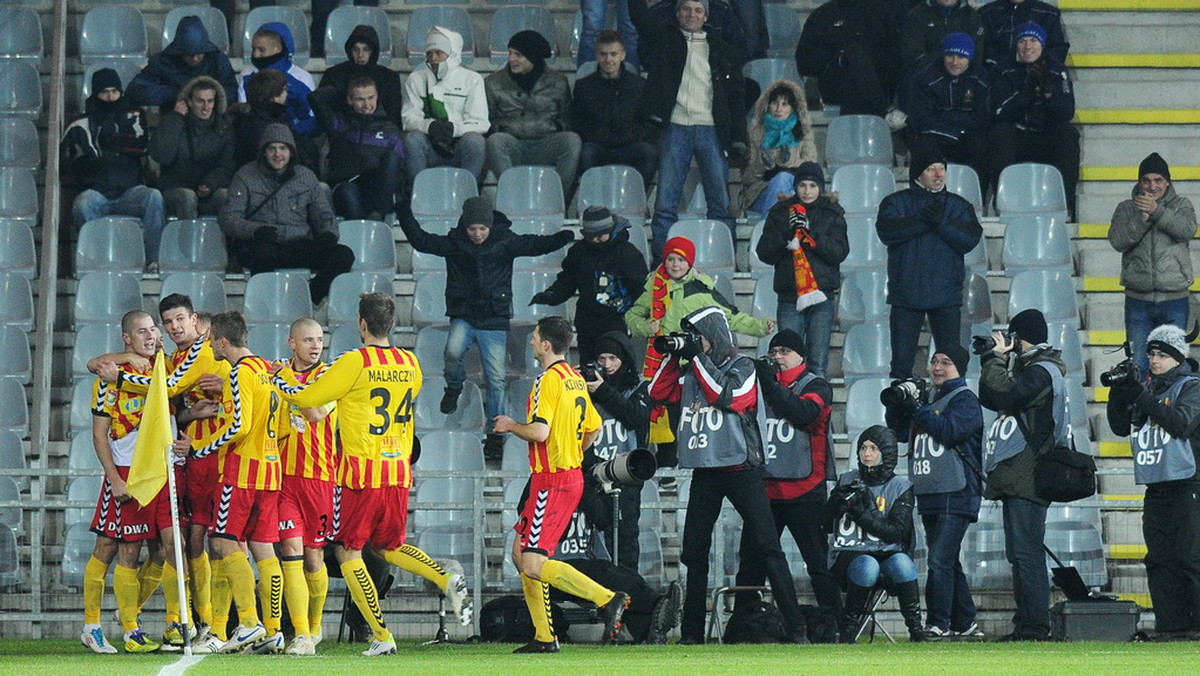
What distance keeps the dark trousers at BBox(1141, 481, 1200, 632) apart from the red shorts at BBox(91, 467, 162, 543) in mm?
5993

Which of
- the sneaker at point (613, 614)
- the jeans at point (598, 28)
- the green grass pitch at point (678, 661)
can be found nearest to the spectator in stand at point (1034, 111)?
the jeans at point (598, 28)

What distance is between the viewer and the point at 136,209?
16.1 m

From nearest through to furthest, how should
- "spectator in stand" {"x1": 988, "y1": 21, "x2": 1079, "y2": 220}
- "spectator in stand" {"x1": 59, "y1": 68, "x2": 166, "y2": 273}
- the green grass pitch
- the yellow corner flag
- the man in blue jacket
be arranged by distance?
the green grass pitch, the yellow corner flag, the man in blue jacket, "spectator in stand" {"x1": 59, "y1": 68, "x2": 166, "y2": 273}, "spectator in stand" {"x1": 988, "y1": 21, "x2": 1079, "y2": 220}

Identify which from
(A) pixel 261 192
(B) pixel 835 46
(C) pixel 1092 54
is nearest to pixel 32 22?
(A) pixel 261 192

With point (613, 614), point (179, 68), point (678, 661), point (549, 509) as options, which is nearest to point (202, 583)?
point (549, 509)

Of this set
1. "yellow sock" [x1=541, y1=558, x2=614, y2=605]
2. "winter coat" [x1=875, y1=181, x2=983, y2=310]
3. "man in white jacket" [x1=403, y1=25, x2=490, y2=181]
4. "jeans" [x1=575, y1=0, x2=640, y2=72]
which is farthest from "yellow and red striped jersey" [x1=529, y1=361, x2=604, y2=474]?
"jeans" [x1=575, y1=0, x2=640, y2=72]

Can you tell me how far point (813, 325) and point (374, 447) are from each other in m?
4.96

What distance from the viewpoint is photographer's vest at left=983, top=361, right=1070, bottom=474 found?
12.3m

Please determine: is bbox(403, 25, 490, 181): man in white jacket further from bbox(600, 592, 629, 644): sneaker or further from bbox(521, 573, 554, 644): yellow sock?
bbox(521, 573, 554, 644): yellow sock

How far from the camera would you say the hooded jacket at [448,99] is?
16516 mm

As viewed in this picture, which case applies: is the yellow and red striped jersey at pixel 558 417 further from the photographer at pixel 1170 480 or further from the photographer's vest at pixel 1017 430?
the photographer at pixel 1170 480

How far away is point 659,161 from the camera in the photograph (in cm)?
1650

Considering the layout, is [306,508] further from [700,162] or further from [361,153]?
[700,162]

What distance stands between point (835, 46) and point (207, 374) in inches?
309
